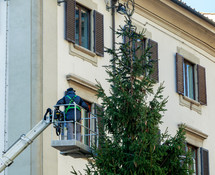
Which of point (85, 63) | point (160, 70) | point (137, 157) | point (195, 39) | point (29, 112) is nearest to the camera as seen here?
point (137, 157)

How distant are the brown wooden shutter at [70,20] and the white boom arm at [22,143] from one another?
157 inches

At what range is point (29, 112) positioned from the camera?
24.7m

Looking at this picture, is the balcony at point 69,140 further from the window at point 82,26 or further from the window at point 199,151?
the window at point 199,151

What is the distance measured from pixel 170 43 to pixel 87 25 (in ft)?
15.0

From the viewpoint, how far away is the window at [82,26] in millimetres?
26903

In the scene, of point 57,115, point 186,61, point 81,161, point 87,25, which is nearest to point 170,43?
point 186,61

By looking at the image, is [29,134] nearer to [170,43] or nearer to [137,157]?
[137,157]

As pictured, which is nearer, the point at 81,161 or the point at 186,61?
the point at 81,161

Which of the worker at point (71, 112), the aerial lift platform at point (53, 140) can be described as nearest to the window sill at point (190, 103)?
the aerial lift platform at point (53, 140)

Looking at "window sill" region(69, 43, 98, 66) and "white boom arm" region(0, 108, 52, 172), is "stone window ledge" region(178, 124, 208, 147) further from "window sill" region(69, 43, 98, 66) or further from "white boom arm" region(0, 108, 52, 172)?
"white boom arm" region(0, 108, 52, 172)

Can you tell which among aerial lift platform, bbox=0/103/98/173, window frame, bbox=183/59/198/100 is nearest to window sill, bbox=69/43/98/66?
aerial lift platform, bbox=0/103/98/173

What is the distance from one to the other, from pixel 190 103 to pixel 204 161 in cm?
198

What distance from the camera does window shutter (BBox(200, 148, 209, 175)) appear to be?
3108 cm

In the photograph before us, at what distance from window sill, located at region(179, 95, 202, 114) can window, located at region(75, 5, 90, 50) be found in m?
4.96
